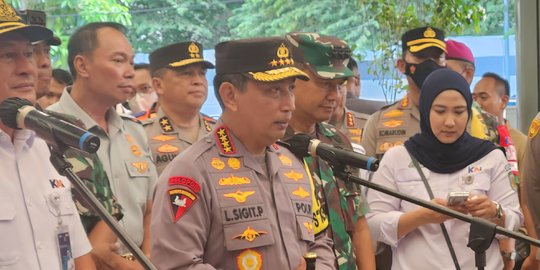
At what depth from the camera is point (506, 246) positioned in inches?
140

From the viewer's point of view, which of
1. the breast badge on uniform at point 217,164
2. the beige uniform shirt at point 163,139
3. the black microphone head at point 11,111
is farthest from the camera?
the beige uniform shirt at point 163,139

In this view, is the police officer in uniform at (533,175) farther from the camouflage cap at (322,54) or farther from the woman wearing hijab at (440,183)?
the camouflage cap at (322,54)

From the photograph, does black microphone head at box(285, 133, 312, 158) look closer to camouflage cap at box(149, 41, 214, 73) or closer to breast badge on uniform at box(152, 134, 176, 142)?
breast badge on uniform at box(152, 134, 176, 142)

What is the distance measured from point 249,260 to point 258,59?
0.59 metres

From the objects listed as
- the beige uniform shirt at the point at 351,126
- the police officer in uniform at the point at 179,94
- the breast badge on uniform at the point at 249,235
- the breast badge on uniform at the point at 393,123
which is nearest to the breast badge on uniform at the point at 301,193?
the breast badge on uniform at the point at 249,235

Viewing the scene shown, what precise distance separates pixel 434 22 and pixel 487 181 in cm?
277

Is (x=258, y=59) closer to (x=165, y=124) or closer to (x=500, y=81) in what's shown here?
(x=165, y=124)

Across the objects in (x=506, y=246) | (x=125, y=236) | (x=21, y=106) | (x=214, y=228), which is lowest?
(x=506, y=246)

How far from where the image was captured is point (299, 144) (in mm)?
→ 2844

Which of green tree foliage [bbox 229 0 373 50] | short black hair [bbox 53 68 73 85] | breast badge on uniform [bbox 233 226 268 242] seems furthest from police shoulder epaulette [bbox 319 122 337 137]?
green tree foliage [bbox 229 0 373 50]

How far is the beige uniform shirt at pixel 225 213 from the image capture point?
A: 2475 millimetres

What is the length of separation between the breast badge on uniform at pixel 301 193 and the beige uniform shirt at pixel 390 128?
1786 millimetres

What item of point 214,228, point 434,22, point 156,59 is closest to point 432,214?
Answer: point 214,228

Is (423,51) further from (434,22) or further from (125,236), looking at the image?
(125,236)
